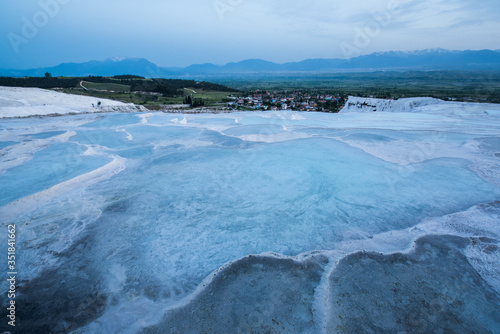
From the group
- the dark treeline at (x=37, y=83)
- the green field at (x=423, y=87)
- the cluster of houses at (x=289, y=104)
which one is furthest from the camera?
the green field at (x=423, y=87)

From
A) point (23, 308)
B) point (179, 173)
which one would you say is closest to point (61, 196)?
point (179, 173)

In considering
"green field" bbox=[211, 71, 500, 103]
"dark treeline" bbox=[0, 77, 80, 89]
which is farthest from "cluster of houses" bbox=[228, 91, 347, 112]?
"dark treeline" bbox=[0, 77, 80, 89]

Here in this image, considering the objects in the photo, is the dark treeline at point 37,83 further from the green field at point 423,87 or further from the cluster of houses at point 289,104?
the green field at point 423,87

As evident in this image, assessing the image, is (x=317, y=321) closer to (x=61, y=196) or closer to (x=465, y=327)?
(x=465, y=327)

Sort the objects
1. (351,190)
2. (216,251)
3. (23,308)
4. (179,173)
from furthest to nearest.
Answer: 1. (179,173)
2. (351,190)
3. (216,251)
4. (23,308)

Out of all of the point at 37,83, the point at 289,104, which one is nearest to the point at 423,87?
the point at 289,104

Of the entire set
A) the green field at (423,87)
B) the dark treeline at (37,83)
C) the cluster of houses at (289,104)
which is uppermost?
the dark treeline at (37,83)

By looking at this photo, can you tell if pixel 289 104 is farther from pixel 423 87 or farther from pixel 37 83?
pixel 423 87

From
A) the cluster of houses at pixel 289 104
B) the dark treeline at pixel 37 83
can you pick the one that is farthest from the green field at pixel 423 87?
the dark treeline at pixel 37 83

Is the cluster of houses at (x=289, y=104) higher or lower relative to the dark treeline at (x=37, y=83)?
lower

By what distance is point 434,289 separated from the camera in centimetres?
346

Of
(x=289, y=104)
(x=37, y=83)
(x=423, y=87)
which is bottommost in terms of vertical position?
(x=423, y=87)

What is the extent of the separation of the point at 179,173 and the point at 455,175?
8.55 m

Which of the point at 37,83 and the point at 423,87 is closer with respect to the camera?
the point at 37,83
